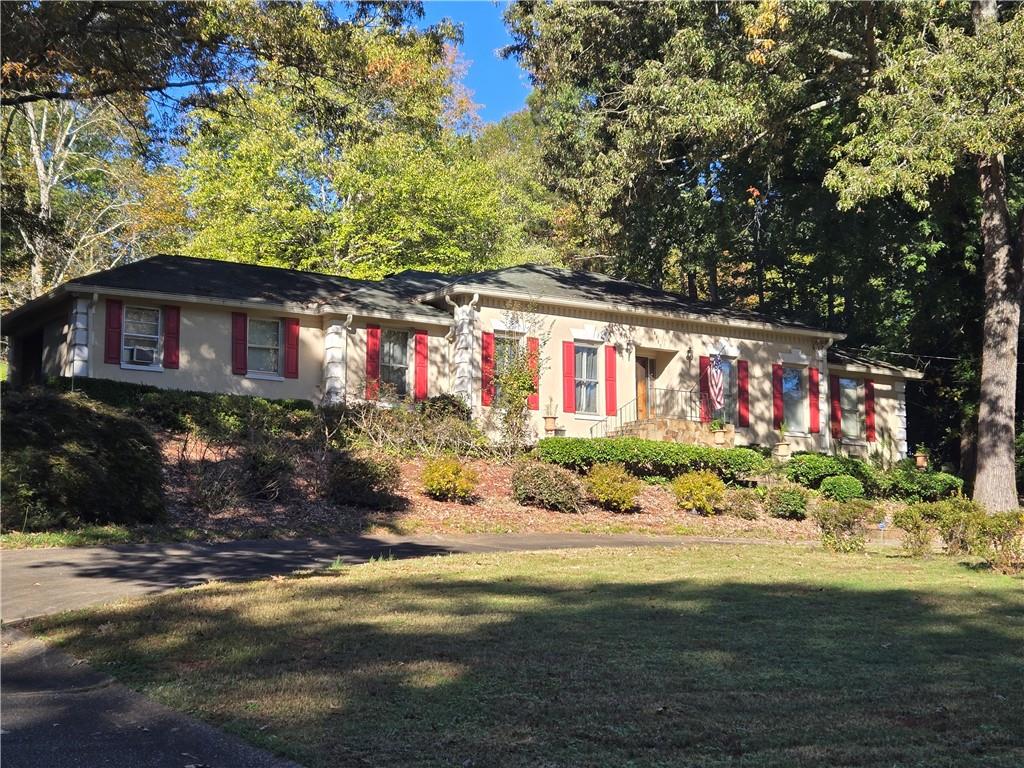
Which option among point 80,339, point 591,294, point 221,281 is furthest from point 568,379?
point 80,339

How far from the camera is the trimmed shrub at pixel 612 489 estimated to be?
19719mm

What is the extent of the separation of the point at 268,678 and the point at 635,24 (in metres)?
20.0

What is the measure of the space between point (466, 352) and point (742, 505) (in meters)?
7.58

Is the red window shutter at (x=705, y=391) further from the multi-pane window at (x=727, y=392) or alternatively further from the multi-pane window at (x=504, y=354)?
the multi-pane window at (x=504, y=354)

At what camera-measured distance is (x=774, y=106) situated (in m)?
21.0

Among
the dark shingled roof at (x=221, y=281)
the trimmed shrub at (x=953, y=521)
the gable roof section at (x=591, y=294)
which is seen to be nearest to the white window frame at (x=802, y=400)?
the gable roof section at (x=591, y=294)

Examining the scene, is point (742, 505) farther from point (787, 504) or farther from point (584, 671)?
point (584, 671)

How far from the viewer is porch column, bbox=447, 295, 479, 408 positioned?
2425cm

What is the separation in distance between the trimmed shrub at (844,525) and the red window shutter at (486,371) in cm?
1085

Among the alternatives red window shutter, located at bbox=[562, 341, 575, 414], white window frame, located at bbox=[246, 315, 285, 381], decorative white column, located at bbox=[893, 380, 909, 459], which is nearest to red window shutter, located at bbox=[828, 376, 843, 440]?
decorative white column, located at bbox=[893, 380, 909, 459]

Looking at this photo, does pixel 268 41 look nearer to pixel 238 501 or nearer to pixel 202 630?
pixel 238 501

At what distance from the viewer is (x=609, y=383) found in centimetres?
2609

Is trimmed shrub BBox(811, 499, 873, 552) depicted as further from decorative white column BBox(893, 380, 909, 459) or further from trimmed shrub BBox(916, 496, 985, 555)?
decorative white column BBox(893, 380, 909, 459)

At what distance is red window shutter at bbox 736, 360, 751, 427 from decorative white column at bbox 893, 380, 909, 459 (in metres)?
6.60
